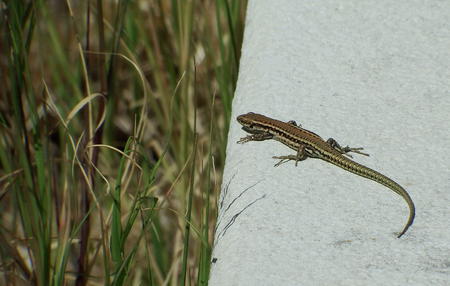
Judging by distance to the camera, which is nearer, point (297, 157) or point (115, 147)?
point (297, 157)

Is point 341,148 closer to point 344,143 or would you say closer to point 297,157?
point 344,143

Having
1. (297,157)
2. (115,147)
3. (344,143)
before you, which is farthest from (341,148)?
(115,147)

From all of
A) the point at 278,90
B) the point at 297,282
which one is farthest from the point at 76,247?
the point at 297,282

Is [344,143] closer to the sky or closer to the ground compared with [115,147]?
closer to the sky

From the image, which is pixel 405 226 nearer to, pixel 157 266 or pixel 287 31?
pixel 287 31

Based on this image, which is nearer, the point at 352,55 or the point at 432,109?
the point at 432,109

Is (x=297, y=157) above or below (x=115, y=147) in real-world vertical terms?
above

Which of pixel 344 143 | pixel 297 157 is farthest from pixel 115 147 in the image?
pixel 344 143

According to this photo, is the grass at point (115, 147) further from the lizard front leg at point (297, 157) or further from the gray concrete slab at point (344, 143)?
the lizard front leg at point (297, 157)

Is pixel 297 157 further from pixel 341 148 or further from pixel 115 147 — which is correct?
pixel 115 147
